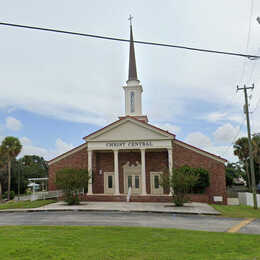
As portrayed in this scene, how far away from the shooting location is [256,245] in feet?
29.7

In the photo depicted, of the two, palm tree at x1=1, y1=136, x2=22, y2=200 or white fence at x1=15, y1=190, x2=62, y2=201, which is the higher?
palm tree at x1=1, y1=136, x2=22, y2=200

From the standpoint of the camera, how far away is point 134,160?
2980 cm

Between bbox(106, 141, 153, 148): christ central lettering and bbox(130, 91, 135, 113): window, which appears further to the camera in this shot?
bbox(130, 91, 135, 113): window

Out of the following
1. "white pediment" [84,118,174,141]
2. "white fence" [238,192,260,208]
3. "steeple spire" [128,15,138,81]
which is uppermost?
"steeple spire" [128,15,138,81]

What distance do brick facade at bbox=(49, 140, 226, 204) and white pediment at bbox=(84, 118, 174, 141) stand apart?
7.35 feet

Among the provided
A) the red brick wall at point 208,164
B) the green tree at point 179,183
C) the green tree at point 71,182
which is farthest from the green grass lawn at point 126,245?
the red brick wall at point 208,164

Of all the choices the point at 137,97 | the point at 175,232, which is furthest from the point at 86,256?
the point at 137,97

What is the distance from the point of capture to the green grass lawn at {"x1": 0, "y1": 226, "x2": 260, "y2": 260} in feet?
24.6

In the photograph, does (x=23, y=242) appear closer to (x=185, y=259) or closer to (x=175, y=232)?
(x=185, y=259)

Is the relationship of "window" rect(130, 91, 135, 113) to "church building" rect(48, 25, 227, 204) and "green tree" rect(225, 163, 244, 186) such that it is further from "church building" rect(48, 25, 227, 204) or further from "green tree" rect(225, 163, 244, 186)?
"green tree" rect(225, 163, 244, 186)

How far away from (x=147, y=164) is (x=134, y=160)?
1436 mm

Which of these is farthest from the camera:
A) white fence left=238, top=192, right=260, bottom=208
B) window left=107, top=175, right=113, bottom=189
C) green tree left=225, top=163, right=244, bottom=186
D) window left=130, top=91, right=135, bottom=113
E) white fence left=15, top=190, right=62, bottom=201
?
green tree left=225, top=163, right=244, bottom=186

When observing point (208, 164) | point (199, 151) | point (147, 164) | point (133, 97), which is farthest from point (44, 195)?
point (208, 164)

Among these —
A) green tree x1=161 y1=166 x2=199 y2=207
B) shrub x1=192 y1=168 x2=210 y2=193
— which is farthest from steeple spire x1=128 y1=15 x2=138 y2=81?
green tree x1=161 y1=166 x2=199 y2=207
